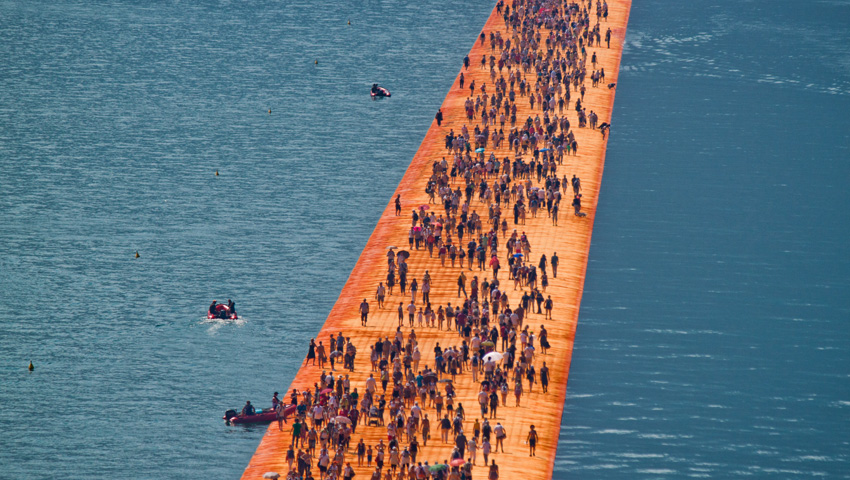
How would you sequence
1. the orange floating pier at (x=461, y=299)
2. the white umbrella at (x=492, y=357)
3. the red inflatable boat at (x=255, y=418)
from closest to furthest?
the orange floating pier at (x=461, y=299)
the white umbrella at (x=492, y=357)
the red inflatable boat at (x=255, y=418)

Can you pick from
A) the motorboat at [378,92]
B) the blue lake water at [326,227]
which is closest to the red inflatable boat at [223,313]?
the blue lake water at [326,227]

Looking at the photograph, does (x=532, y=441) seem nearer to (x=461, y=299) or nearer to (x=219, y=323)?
(x=461, y=299)

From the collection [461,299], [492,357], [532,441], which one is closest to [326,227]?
[461,299]

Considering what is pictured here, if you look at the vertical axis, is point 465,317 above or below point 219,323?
above

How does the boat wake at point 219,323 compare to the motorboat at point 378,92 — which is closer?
the boat wake at point 219,323

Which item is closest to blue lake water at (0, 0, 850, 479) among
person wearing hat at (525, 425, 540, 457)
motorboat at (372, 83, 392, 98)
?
motorboat at (372, 83, 392, 98)

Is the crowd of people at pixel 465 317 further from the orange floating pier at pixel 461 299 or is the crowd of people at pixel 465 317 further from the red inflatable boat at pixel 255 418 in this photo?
the red inflatable boat at pixel 255 418

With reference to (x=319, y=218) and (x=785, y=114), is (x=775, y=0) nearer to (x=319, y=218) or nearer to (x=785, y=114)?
(x=785, y=114)

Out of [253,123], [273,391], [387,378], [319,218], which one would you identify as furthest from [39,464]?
[253,123]
